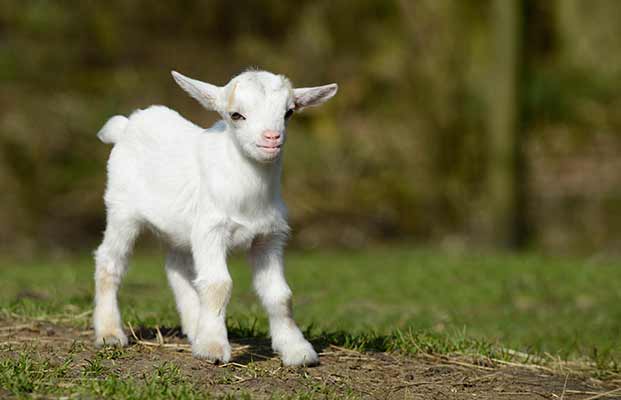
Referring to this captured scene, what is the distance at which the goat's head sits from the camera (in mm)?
5047

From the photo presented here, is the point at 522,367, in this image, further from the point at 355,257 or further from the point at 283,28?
the point at 283,28

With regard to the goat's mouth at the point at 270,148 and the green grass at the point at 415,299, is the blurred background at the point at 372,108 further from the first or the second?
the goat's mouth at the point at 270,148

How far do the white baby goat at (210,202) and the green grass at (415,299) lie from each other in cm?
76

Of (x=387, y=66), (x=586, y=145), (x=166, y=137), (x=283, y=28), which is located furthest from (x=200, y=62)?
(x=166, y=137)

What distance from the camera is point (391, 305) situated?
10.2 meters

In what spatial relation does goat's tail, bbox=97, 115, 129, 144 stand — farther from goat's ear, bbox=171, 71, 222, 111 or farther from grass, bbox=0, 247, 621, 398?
grass, bbox=0, 247, 621, 398

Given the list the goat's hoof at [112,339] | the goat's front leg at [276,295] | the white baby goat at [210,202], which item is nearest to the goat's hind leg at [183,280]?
the white baby goat at [210,202]

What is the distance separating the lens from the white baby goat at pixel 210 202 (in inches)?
203

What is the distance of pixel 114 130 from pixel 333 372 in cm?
206

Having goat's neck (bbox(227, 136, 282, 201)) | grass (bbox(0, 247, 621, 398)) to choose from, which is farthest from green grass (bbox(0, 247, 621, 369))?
goat's neck (bbox(227, 136, 282, 201))

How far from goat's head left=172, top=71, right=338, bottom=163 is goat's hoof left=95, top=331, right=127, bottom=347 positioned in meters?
Answer: 1.29

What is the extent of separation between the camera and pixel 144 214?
5672 mm

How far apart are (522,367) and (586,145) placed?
13489 mm

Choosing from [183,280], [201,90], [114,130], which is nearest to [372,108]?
[114,130]
